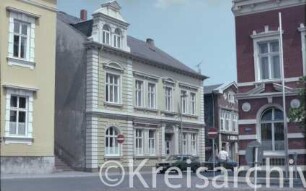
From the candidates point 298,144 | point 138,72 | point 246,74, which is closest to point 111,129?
point 138,72

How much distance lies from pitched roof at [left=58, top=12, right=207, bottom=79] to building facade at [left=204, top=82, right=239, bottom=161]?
28.7ft

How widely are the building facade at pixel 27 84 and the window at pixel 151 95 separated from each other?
13453mm

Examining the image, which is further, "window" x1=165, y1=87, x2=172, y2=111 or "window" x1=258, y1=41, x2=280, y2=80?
"window" x1=165, y1=87, x2=172, y2=111

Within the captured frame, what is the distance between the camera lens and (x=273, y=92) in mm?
28312

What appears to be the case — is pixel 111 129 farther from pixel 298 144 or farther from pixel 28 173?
pixel 298 144

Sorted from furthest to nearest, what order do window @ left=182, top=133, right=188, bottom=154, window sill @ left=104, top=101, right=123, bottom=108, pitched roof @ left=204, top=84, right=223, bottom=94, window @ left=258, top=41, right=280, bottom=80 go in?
pitched roof @ left=204, top=84, right=223, bottom=94, window @ left=182, top=133, right=188, bottom=154, window sill @ left=104, top=101, right=123, bottom=108, window @ left=258, top=41, right=280, bottom=80

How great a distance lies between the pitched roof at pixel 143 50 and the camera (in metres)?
39.2

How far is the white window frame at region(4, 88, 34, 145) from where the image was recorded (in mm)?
28406

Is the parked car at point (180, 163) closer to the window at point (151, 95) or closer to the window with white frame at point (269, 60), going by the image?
the window at point (151, 95)

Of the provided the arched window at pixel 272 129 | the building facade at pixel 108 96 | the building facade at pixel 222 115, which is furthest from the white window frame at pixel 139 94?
the building facade at pixel 222 115

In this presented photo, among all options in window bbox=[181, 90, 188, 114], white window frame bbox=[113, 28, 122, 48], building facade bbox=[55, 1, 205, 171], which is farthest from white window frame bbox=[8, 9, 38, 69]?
window bbox=[181, 90, 188, 114]

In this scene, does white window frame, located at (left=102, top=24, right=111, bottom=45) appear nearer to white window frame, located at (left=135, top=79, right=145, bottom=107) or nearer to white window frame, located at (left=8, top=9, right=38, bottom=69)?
white window frame, located at (left=135, top=79, right=145, bottom=107)

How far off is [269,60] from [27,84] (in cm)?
1468

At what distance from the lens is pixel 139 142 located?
137ft
